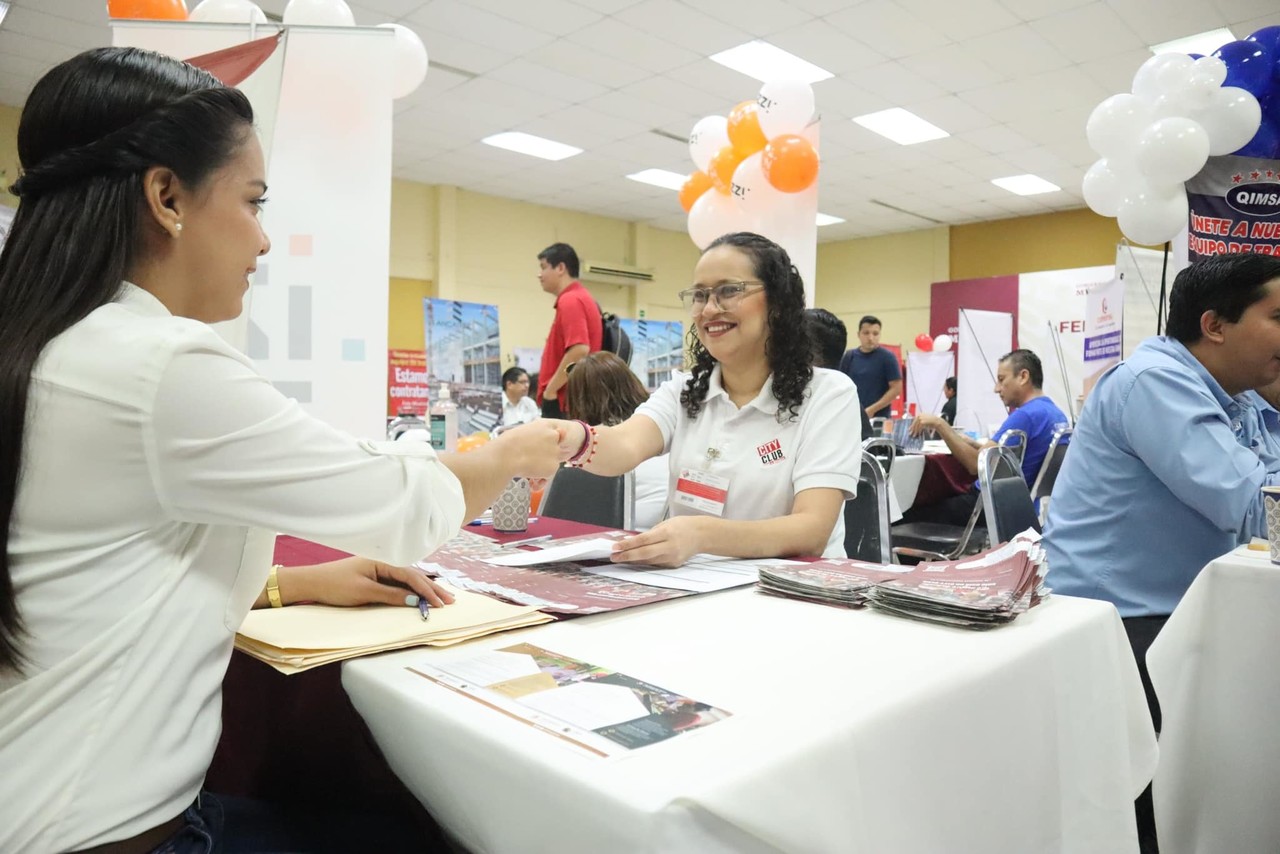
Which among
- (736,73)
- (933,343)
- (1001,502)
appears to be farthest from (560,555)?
(933,343)

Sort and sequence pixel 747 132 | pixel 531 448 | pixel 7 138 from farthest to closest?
pixel 7 138 → pixel 747 132 → pixel 531 448

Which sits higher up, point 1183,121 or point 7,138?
point 7,138

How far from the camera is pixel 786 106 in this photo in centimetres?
425

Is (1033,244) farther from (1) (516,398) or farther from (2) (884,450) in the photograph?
(2) (884,450)

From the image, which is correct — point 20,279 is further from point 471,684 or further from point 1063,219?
point 1063,219

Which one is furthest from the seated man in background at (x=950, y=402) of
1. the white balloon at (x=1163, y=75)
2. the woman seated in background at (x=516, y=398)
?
the white balloon at (x=1163, y=75)

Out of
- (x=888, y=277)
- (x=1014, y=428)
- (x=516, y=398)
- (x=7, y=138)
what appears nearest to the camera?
(x=1014, y=428)

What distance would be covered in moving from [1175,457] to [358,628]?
5.12 ft

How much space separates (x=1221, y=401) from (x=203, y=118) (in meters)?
1.98

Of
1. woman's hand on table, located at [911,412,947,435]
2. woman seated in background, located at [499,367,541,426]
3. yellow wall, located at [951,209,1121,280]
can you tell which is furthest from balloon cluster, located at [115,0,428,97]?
yellow wall, located at [951,209,1121,280]

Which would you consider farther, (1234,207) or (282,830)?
(1234,207)

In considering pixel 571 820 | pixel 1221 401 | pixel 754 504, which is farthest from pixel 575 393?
pixel 571 820

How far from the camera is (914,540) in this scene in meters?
3.62

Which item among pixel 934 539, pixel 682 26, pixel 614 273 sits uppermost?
pixel 682 26
